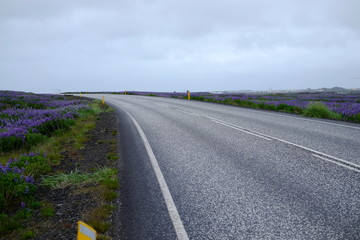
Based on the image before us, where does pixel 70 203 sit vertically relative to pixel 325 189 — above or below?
below

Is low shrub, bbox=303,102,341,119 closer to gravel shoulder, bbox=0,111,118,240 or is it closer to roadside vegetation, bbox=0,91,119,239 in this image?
roadside vegetation, bbox=0,91,119,239

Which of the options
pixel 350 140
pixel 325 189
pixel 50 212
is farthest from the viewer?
pixel 350 140

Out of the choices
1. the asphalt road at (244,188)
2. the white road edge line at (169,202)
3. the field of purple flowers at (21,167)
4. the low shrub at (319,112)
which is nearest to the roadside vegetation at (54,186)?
the field of purple flowers at (21,167)

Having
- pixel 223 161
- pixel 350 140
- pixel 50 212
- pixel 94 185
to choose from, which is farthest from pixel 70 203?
pixel 350 140

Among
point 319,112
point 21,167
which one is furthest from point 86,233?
point 319,112

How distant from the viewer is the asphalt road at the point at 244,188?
125 inches

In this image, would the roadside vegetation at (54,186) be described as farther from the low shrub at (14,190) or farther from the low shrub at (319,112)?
the low shrub at (319,112)

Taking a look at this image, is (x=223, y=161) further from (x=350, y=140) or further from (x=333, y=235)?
(x=350, y=140)

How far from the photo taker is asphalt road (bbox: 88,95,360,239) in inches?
125

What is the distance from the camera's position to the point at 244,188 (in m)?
4.27

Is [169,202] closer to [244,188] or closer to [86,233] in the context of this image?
[244,188]

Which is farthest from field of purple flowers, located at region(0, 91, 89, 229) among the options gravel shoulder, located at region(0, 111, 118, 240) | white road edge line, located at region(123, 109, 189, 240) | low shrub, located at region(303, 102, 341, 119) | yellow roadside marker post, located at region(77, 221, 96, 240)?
low shrub, located at region(303, 102, 341, 119)

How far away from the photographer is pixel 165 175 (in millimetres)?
5051

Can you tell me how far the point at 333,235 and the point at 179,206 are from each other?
1.99 meters
